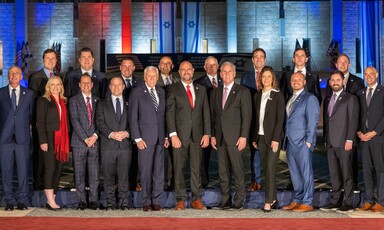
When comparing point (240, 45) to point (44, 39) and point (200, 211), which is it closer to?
point (44, 39)

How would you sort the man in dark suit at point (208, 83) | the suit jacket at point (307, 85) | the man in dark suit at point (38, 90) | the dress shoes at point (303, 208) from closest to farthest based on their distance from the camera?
the dress shoes at point (303, 208) < the man in dark suit at point (38, 90) < the suit jacket at point (307, 85) < the man in dark suit at point (208, 83)

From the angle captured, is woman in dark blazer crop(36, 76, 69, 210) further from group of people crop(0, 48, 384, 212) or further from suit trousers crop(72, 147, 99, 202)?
suit trousers crop(72, 147, 99, 202)

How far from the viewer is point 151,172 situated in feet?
28.1

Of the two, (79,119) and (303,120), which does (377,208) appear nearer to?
(303,120)

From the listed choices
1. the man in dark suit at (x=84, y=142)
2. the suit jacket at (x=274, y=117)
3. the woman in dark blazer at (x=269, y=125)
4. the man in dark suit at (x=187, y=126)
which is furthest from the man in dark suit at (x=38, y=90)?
the suit jacket at (x=274, y=117)

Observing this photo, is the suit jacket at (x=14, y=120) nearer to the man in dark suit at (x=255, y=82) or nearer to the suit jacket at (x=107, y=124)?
the suit jacket at (x=107, y=124)

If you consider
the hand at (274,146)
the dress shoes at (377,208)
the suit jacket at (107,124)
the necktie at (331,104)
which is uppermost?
the necktie at (331,104)

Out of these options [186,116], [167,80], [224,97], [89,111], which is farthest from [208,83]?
[89,111]

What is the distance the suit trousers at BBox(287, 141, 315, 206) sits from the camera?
8461 mm

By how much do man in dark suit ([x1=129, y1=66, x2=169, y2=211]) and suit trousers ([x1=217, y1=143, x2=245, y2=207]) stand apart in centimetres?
87

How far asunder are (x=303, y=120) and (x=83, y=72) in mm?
3364

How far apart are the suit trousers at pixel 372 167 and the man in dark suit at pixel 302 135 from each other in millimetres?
782

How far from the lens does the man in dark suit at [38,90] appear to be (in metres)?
8.91

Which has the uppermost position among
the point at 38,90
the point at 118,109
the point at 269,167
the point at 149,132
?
the point at 38,90
